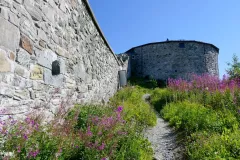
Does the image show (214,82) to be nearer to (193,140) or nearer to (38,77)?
(193,140)

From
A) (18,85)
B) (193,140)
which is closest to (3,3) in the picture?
(18,85)

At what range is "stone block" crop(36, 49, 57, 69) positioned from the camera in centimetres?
352

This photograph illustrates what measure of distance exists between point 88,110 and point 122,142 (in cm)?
122

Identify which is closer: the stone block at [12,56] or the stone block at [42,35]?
the stone block at [12,56]

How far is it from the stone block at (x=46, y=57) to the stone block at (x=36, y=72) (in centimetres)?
10

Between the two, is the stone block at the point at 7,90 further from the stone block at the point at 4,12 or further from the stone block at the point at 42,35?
the stone block at the point at 42,35

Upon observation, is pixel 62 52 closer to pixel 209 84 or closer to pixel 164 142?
pixel 164 142

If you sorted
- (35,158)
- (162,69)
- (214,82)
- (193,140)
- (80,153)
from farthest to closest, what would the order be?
1. (162,69)
2. (214,82)
3. (193,140)
4. (80,153)
5. (35,158)

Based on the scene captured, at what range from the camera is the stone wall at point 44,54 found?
271 cm

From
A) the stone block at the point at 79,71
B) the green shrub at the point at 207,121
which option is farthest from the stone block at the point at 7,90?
the green shrub at the point at 207,121

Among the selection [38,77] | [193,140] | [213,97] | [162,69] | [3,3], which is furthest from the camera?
[162,69]

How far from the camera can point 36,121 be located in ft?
9.96

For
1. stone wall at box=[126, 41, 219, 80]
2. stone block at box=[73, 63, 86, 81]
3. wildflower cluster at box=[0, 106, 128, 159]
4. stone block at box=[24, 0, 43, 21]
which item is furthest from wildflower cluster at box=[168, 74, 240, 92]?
stone wall at box=[126, 41, 219, 80]

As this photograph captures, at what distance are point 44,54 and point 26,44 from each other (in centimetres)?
57
